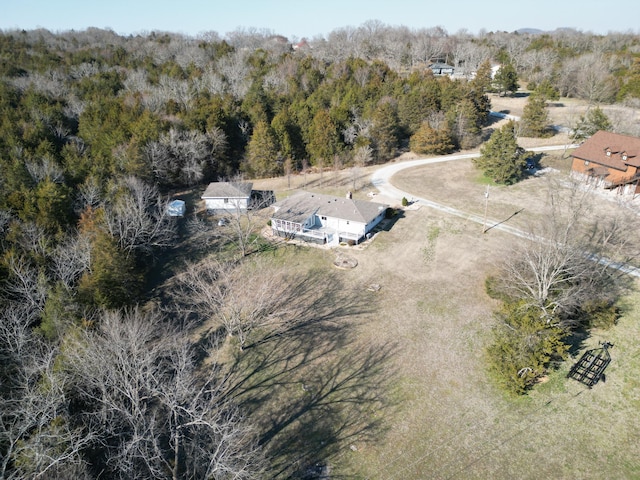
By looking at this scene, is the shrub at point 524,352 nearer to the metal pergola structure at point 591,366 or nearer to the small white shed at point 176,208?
the metal pergola structure at point 591,366

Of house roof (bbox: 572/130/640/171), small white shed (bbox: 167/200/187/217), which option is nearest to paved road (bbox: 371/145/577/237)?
house roof (bbox: 572/130/640/171)

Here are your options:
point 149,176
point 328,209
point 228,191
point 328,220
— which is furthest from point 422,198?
point 149,176

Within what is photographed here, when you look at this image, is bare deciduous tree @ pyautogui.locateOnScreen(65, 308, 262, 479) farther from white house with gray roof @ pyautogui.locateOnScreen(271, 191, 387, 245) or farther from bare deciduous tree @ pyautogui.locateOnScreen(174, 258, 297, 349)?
white house with gray roof @ pyautogui.locateOnScreen(271, 191, 387, 245)

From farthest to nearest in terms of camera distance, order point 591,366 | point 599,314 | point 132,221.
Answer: point 132,221 → point 599,314 → point 591,366

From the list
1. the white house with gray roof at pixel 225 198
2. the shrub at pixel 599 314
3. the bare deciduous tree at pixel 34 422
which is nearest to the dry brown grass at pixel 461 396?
the shrub at pixel 599 314

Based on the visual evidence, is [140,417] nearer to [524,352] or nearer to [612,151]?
[524,352]

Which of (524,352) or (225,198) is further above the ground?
(225,198)
